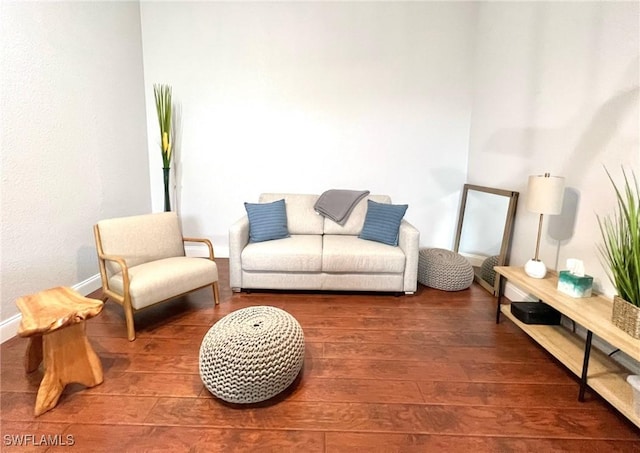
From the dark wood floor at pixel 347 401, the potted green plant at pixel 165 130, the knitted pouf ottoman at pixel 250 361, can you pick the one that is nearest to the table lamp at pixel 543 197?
the dark wood floor at pixel 347 401

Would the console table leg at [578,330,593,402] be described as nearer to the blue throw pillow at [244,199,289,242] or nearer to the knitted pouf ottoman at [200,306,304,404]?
the knitted pouf ottoman at [200,306,304,404]

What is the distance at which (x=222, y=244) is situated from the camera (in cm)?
428

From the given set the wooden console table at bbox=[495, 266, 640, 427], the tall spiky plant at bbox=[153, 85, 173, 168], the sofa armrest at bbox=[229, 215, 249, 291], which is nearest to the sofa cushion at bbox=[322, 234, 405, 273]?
the sofa armrest at bbox=[229, 215, 249, 291]

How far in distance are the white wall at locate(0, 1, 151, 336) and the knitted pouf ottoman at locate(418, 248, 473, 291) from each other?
3218 mm

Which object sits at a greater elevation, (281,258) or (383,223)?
(383,223)

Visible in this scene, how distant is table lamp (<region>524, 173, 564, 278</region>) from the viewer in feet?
7.29

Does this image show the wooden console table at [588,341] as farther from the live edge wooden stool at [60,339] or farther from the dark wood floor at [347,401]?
the live edge wooden stool at [60,339]

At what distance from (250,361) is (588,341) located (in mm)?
1755

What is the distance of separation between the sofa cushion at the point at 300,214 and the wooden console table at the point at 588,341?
74.7 inches

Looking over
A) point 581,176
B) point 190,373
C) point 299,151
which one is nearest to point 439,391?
point 190,373

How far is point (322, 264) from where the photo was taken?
3074 millimetres

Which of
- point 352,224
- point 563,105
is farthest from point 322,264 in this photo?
point 563,105

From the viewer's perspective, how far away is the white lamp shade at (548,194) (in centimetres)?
222

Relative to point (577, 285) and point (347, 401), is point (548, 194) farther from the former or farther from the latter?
point (347, 401)
